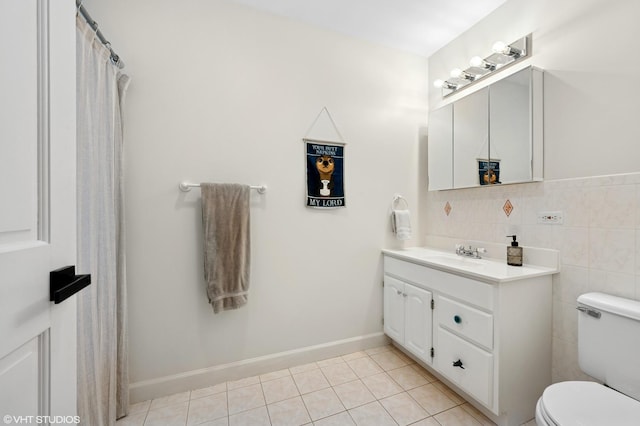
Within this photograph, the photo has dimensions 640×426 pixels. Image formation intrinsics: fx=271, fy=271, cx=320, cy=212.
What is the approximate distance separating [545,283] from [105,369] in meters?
2.35

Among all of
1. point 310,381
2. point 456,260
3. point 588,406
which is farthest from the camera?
point 456,260

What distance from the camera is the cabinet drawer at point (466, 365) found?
141cm

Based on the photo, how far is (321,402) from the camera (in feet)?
5.32

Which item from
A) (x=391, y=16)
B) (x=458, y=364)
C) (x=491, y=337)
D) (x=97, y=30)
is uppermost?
(x=391, y=16)

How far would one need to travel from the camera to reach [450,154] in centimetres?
213

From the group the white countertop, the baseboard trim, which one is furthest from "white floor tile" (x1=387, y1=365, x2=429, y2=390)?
the white countertop

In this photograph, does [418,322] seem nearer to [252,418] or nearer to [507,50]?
[252,418]

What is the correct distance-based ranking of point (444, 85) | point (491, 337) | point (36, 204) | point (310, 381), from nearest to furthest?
point (36, 204), point (491, 337), point (310, 381), point (444, 85)

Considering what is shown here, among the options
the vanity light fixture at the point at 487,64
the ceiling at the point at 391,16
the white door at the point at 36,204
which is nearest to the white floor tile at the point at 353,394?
the white door at the point at 36,204

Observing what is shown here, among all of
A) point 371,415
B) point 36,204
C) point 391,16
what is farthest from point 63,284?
point 391,16

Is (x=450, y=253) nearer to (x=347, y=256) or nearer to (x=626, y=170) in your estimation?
(x=347, y=256)

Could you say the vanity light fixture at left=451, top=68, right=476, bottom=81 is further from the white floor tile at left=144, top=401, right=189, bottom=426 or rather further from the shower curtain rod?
the white floor tile at left=144, top=401, right=189, bottom=426

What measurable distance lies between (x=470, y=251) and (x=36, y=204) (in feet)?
7.28

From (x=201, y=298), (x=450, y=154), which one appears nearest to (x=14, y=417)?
(x=201, y=298)
